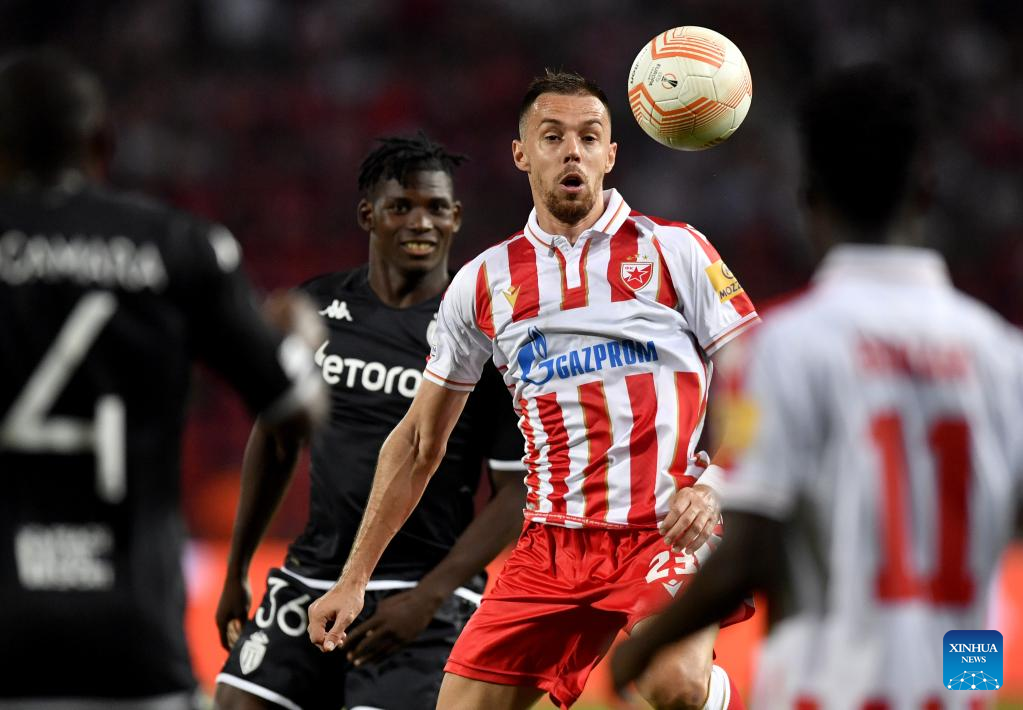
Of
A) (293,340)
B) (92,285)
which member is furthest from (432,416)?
(92,285)

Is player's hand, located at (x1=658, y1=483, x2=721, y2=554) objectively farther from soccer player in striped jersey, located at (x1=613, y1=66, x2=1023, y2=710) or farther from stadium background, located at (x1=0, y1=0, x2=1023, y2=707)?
stadium background, located at (x1=0, y1=0, x2=1023, y2=707)

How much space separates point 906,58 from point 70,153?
15.9 metres

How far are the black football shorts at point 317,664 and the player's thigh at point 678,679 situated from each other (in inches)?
39.7

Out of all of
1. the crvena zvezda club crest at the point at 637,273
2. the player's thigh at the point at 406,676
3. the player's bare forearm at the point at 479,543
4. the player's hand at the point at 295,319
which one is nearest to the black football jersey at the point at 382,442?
the player's bare forearm at the point at 479,543

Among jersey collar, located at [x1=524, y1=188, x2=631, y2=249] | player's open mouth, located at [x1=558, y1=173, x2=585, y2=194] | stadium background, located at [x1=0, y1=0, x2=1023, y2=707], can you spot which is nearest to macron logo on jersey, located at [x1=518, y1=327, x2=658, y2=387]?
jersey collar, located at [x1=524, y1=188, x2=631, y2=249]

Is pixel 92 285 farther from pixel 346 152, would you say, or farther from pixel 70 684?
pixel 346 152

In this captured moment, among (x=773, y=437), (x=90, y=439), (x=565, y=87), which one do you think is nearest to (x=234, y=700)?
(x=565, y=87)

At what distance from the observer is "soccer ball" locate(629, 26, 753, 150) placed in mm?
5566

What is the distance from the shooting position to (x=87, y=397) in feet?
10.0

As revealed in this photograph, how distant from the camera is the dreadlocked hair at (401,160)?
20.0 feet

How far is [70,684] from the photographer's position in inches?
119

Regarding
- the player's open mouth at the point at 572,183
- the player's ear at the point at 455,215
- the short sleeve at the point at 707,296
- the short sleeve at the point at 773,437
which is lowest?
the short sleeve at the point at 773,437

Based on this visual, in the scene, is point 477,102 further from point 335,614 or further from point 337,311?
point 335,614

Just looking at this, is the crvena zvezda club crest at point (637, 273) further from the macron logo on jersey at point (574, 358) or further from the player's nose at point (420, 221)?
the player's nose at point (420, 221)
